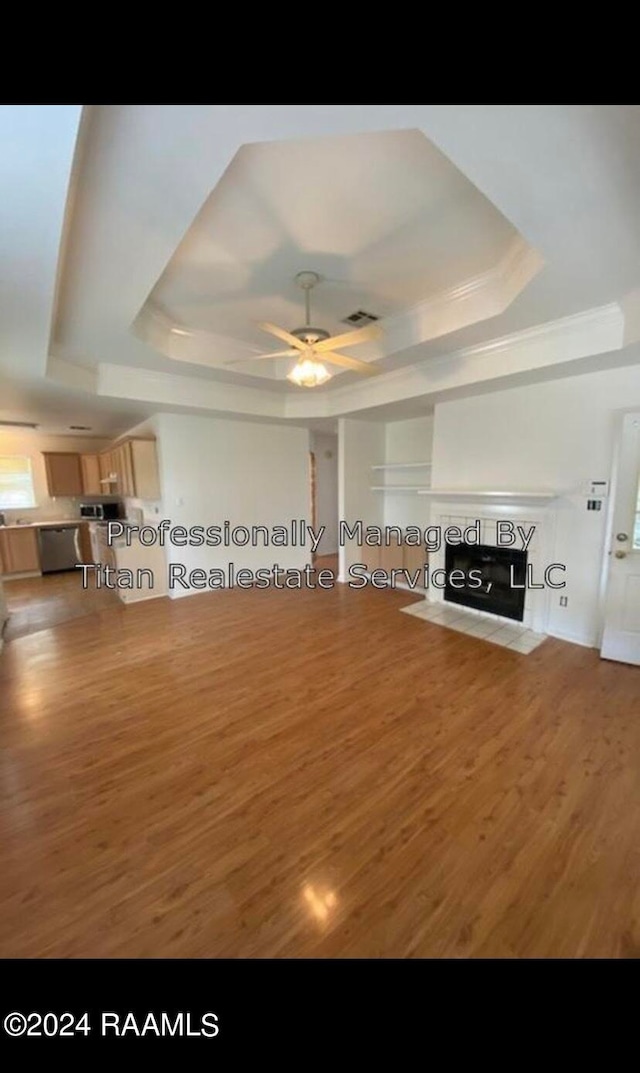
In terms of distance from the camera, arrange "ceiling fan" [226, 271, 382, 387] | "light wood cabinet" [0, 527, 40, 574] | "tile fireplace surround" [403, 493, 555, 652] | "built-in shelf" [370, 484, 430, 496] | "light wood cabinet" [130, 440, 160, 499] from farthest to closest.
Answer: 1. "light wood cabinet" [0, 527, 40, 574]
2. "built-in shelf" [370, 484, 430, 496]
3. "light wood cabinet" [130, 440, 160, 499]
4. "tile fireplace surround" [403, 493, 555, 652]
5. "ceiling fan" [226, 271, 382, 387]

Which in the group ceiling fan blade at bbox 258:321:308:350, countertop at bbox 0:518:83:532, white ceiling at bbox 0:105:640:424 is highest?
white ceiling at bbox 0:105:640:424

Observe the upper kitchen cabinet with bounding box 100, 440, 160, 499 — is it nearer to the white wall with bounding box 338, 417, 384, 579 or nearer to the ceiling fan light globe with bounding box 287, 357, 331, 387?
the white wall with bounding box 338, 417, 384, 579

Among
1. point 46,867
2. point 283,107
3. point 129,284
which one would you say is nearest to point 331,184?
point 283,107

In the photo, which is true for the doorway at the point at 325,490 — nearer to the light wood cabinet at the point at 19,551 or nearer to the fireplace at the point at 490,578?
the fireplace at the point at 490,578

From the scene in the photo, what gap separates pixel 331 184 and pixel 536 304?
68.2 inches

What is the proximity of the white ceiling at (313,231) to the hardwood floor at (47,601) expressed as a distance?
8.56ft

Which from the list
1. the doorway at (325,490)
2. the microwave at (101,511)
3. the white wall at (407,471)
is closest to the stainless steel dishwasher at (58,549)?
the microwave at (101,511)

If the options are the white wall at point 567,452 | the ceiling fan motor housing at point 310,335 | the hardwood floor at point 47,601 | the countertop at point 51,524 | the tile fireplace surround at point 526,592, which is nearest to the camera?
the ceiling fan motor housing at point 310,335

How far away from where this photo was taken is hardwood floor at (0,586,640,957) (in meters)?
1.35

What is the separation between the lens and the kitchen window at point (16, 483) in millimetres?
6824

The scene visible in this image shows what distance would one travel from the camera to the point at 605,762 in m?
2.16

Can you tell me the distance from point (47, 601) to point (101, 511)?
2.01m

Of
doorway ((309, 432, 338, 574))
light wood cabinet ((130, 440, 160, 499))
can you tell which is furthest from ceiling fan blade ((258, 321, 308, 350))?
doorway ((309, 432, 338, 574))

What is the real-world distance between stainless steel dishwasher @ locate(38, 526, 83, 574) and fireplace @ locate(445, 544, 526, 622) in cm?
656
